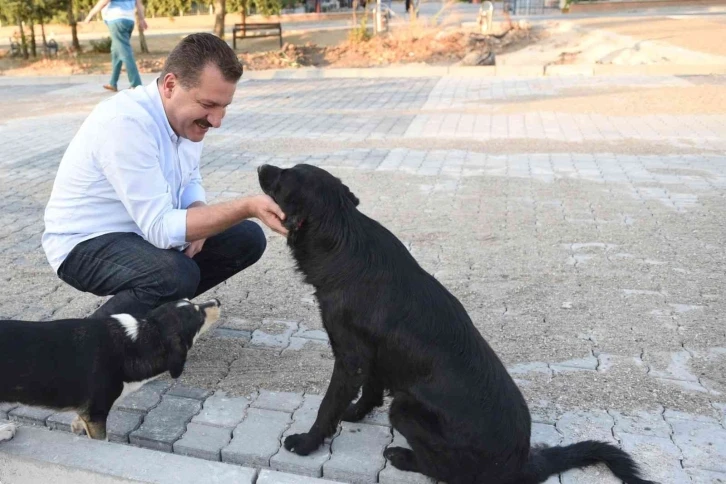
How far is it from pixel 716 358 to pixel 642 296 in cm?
90

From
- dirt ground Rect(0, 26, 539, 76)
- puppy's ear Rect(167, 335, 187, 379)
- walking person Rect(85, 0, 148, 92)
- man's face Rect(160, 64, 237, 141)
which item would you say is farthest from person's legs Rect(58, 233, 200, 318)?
dirt ground Rect(0, 26, 539, 76)

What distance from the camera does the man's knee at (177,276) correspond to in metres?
3.68

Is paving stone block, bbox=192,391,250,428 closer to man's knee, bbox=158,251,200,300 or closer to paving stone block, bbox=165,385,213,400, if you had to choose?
paving stone block, bbox=165,385,213,400

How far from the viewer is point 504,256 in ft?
18.6

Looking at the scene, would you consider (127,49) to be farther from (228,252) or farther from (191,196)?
(228,252)

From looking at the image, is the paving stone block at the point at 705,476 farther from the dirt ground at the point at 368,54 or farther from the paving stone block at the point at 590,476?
the dirt ground at the point at 368,54

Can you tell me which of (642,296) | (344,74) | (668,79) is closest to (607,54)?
(668,79)

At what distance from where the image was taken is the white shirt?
11.5ft

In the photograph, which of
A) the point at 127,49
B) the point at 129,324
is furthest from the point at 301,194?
the point at 127,49

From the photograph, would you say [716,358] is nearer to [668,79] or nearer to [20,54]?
[668,79]

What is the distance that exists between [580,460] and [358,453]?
1.00m

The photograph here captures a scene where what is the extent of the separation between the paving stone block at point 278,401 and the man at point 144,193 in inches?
29.2

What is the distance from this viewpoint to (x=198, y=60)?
3.46 meters

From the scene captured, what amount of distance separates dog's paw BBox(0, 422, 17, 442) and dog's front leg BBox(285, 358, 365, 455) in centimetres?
129
